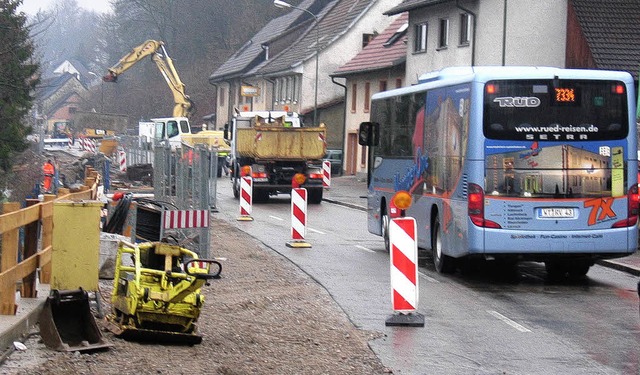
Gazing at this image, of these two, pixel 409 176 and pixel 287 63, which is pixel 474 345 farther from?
pixel 287 63

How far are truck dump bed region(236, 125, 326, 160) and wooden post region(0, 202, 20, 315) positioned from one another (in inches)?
1005

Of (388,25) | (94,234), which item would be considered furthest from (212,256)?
(388,25)

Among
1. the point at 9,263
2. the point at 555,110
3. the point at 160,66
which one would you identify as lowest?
the point at 9,263

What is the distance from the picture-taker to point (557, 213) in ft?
51.8

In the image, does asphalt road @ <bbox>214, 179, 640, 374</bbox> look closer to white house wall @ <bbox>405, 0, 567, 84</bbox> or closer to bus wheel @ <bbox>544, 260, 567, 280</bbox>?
bus wheel @ <bbox>544, 260, 567, 280</bbox>

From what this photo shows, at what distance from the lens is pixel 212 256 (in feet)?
63.7

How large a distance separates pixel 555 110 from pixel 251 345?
6.97 meters

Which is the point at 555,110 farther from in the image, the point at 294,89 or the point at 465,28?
the point at 294,89

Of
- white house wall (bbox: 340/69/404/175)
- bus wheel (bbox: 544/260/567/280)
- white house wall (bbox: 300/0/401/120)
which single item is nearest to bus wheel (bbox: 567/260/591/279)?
bus wheel (bbox: 544/260/567/280)

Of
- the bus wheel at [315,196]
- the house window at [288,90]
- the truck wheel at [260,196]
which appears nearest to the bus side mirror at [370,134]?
the truck wheel at [260,196]

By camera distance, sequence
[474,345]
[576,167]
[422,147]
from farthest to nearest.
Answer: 1. [422,147]
2. [576,167]
3. [474,345]

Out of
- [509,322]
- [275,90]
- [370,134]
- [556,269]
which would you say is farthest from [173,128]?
[509,322]

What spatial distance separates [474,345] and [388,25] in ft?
190

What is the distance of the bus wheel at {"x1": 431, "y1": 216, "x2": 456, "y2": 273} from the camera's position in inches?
687
